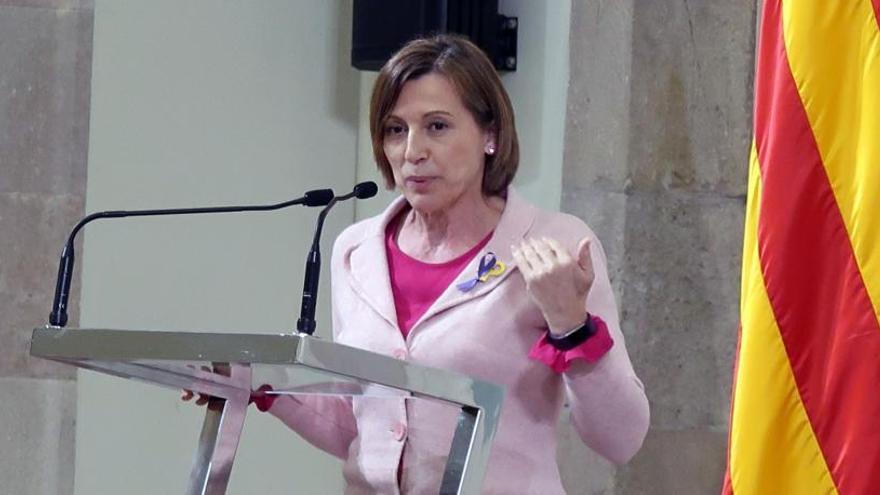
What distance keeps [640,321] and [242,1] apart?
158cm

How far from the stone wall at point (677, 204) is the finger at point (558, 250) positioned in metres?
1.35

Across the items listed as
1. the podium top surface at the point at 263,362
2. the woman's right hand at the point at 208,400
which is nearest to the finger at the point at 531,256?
the podium top surface at the point at 263,362

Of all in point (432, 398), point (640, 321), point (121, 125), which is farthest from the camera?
point (121, 125)

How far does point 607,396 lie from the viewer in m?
2.53

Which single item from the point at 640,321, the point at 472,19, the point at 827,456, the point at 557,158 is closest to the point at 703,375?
the point at 640,321

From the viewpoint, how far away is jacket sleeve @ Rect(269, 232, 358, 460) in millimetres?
2736

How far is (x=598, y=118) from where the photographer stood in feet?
12.6

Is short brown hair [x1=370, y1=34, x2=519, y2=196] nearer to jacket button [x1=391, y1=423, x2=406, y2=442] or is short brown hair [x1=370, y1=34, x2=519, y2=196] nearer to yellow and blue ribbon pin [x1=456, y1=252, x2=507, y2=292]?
yellow and blue ribbon pin [x1=456, y1=252, x2=507, y2=292]

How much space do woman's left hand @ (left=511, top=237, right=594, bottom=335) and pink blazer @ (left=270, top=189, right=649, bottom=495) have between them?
109mm

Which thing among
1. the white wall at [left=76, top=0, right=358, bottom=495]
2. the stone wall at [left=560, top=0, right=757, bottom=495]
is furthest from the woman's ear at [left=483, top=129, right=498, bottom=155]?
the white wall at [left=76, top=0, right=358, bottom=495]

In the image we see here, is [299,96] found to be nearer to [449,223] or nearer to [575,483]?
[575,483]

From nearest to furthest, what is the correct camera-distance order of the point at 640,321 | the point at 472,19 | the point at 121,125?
the point at 640,321 → the point at 472,19 → the point at 121,125

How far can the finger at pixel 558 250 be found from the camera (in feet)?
7.90

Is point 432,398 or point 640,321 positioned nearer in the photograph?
point 432,398
